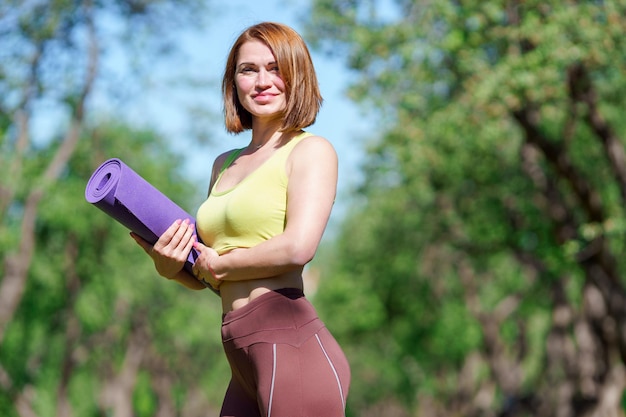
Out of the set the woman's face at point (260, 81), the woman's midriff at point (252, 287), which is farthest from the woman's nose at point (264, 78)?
the woman's midriff at point (252, 287)

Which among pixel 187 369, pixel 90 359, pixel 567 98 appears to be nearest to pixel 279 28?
pixel 567 98

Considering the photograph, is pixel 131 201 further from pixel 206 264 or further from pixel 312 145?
pixel 312 145

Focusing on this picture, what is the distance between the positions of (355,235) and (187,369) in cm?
2134

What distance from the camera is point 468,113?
571 inches

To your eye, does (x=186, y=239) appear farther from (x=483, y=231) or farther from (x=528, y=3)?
(x=483, y=231)

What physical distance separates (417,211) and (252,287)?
22587 mm

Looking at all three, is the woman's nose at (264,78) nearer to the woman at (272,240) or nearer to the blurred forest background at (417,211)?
the woman at (272,240)

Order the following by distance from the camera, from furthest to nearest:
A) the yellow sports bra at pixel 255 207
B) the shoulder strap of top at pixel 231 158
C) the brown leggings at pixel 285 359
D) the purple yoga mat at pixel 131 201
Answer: the shoulder strap of top at pixel 231 158
the purple yoga mat at pixel 131 201
the yellow sports bra at pixel 255 207
the brown leggings at pixel 285 359

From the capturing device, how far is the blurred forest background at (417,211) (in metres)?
14.2

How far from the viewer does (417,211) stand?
25562mm

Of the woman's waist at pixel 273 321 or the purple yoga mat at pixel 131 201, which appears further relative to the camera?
Answer: the purple yoga mat at pixel 131 201

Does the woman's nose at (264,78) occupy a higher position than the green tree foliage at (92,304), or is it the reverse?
the woman's nose at (264,78)

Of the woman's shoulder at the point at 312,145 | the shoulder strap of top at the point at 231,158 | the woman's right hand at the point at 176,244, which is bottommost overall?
the woman's right hand at the point at 176,244

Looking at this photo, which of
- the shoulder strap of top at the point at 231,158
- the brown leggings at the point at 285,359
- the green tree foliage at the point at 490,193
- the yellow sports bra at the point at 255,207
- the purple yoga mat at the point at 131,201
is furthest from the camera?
the green tree foliage at the point at 490,193
